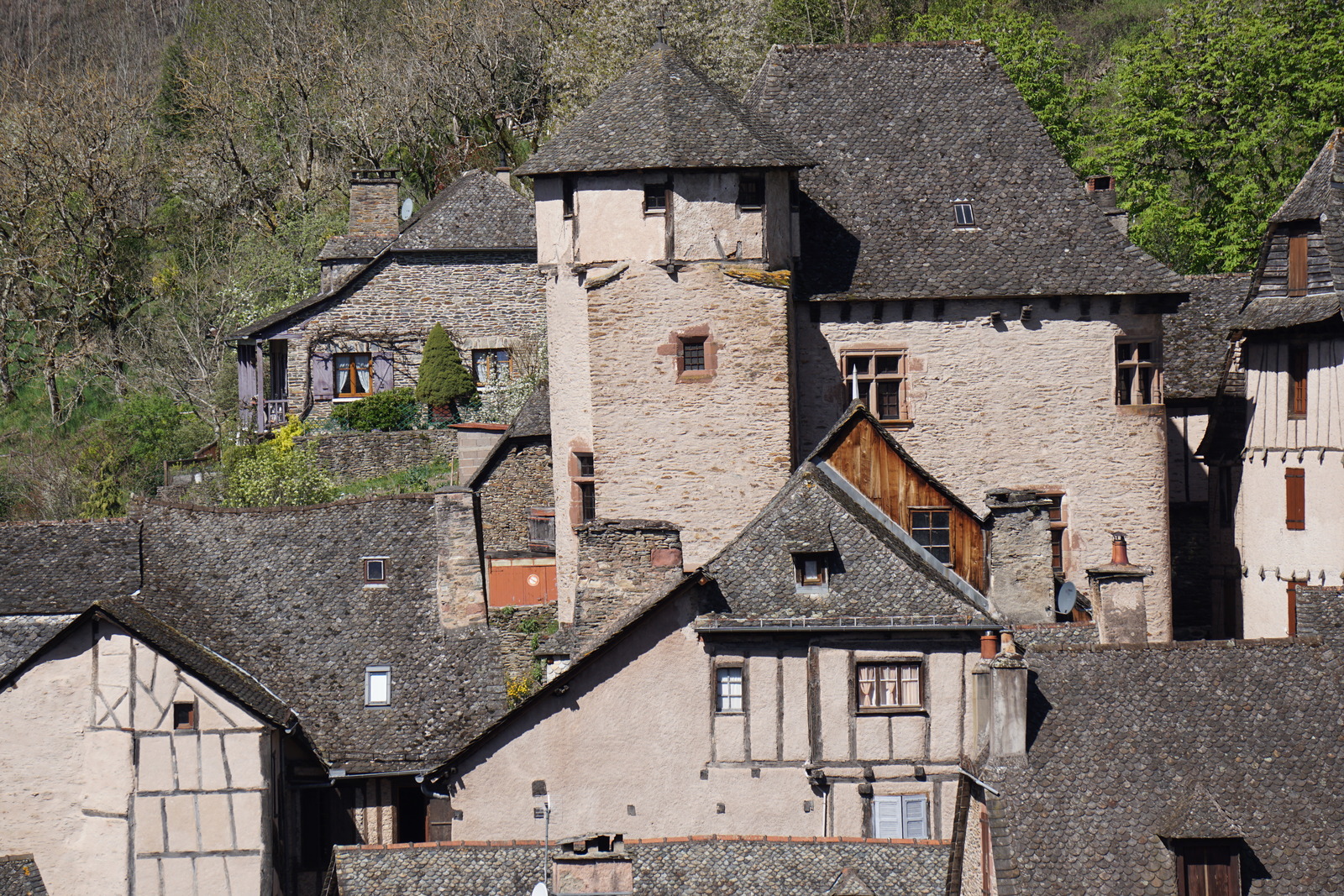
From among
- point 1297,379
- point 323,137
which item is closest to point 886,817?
point 1297,379

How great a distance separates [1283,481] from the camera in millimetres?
32281

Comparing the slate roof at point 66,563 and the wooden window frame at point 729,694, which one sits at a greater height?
the slate roof at point 66,563

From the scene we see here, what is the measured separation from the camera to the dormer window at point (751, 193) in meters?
30.3

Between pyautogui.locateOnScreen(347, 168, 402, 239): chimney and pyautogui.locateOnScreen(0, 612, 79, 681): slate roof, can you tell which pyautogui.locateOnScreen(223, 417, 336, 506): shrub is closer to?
pyautogui.locateOnScreen(0, 612, 79, 681): slate roof

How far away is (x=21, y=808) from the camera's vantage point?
2633 centimetres

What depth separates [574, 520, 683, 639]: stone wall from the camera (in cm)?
2666

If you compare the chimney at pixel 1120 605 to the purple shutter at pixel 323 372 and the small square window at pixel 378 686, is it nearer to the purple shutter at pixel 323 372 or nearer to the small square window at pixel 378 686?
the small square window at pixel 378 686

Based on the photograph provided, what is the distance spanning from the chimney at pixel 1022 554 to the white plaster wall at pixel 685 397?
4.07m

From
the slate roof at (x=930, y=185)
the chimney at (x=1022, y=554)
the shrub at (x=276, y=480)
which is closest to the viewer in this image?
the chimney at (x=1022, y=554)

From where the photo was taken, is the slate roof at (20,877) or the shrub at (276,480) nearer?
the slate roof at (20,877)

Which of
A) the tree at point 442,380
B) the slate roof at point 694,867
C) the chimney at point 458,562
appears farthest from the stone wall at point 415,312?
the slate roof at point 694,867

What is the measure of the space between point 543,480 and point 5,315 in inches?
907

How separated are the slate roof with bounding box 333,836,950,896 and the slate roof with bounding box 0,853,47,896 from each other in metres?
5.03

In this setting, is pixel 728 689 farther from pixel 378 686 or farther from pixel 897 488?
pixel 378 686
